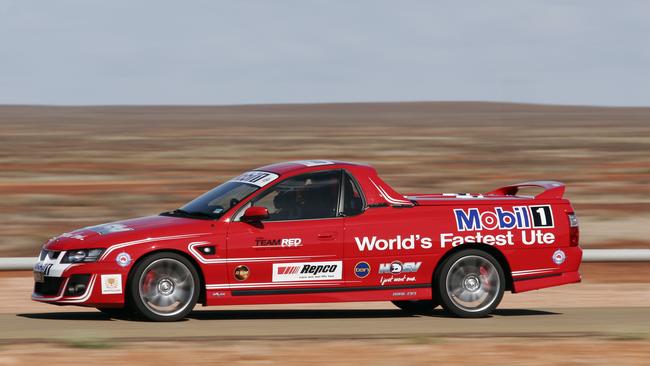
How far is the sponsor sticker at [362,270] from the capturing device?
11.0 m

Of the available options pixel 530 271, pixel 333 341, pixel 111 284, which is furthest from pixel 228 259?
pixel 530 271

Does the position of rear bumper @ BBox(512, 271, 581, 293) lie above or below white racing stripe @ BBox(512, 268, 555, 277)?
below

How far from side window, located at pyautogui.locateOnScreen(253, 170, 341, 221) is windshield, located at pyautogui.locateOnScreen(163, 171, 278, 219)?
0.14m

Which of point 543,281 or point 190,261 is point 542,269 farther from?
point 190,261

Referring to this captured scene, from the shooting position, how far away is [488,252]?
11430mm

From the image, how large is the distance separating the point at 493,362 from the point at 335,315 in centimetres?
332

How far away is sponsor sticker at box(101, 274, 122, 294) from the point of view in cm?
1030

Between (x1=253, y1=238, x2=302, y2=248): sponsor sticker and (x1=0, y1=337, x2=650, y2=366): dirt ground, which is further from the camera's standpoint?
(x1=253, y1=238, x2=302, y2=248): sponsor sticker

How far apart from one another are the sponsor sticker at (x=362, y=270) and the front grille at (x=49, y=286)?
271 cm

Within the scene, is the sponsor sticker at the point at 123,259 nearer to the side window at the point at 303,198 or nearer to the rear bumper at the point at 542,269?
the side window at the point at 303,198

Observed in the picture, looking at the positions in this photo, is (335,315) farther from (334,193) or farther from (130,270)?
(130,270)

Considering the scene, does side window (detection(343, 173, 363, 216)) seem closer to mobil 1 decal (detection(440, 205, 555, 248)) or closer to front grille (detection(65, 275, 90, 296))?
mobil 1 decal (detection(440, 205, 555, 248))

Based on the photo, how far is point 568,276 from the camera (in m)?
11.6

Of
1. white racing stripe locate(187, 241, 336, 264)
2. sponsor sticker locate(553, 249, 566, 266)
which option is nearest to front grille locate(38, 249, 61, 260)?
white racing stripe locate(187, 241, 336, 264)
